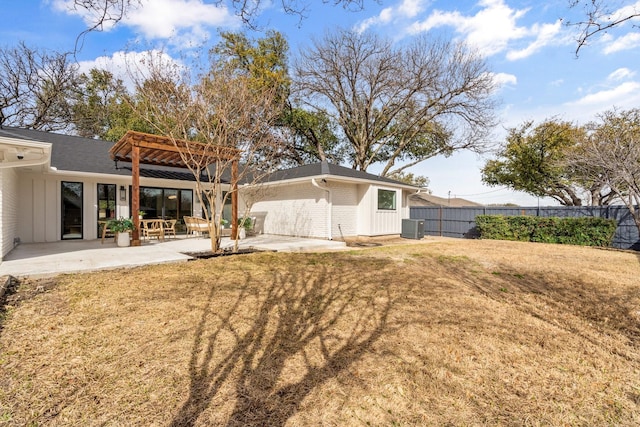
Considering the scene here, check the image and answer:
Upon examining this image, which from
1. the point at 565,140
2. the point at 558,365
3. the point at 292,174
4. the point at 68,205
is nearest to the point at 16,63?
the point at 68,205

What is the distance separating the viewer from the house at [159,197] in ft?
30.8

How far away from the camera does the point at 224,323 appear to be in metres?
3.28

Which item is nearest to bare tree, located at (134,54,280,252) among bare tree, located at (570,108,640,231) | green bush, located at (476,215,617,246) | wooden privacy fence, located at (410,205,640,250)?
green bush, located at (476,215,617,246)

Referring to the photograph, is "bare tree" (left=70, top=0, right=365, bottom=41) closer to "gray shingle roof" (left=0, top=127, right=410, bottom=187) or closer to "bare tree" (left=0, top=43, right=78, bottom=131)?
"gray shingle roof" (left=0, top=127, right=410, bottom=187)

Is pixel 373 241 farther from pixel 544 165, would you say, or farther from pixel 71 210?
pixel 544 165

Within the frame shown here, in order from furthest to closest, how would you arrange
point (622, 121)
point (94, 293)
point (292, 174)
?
point (622, 121) < point (292, 174) < point (94, 293)

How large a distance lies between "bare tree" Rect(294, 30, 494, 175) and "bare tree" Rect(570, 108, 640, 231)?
225 inches

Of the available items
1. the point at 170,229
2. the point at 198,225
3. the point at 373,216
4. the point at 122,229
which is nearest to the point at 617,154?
the point at 373,216

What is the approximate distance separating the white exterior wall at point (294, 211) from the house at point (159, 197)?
4cm

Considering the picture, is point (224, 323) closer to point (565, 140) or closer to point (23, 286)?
point (23, 286)

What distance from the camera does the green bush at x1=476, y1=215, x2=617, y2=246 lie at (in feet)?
36.3

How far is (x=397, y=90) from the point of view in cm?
1906

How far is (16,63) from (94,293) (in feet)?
67.7

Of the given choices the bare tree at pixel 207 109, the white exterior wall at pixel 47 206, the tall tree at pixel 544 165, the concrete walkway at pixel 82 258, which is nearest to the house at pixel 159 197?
the white exterior wall at pixel 47 206
